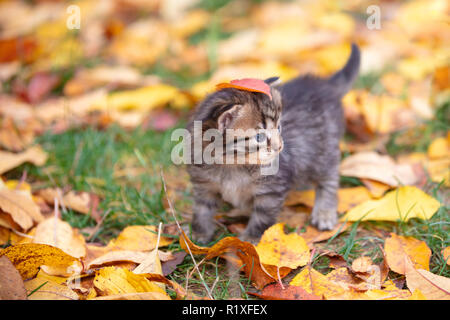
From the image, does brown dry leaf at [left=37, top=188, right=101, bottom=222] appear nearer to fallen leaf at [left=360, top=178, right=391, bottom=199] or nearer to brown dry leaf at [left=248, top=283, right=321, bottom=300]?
brown dry leaf at [left=248, top=283, right=321, bottom=300]

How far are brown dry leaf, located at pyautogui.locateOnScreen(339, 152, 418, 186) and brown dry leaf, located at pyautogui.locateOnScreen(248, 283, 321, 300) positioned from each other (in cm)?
98

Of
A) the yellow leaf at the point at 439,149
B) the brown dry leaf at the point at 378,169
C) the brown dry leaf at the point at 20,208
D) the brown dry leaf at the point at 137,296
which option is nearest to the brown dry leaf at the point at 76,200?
the brown dry leaf at the point at 20,208

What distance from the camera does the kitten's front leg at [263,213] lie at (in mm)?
2152

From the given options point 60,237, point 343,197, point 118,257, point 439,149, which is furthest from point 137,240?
point 439,149

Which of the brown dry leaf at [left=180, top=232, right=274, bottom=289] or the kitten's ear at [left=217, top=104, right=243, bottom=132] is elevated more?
the kitten's ear at [left=217, top=104, right=243, bottom=132]

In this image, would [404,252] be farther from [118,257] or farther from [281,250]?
[118,257]

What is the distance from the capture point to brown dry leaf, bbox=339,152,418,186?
7.95 ft

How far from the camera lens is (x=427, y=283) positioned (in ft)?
5.54

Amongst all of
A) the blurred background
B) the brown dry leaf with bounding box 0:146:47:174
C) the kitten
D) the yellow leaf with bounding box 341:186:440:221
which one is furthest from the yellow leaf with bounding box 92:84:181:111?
the yellow leaf with bounding box 341:186:440:221

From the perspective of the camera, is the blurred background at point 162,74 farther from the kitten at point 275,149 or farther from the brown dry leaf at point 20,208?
the kitten at point 275,149

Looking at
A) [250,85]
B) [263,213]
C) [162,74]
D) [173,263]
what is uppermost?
[250,85]

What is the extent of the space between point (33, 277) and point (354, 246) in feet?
4.60

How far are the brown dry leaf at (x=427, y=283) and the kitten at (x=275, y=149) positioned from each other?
53 cm

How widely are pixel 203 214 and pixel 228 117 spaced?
60 cm
